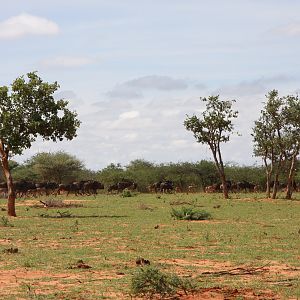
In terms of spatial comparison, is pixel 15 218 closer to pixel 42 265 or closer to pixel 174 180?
pixel 42 265

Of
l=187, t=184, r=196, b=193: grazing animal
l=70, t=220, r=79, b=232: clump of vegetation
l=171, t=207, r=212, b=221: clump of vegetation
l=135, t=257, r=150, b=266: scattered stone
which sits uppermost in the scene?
l=187, t=184, r=196, b=193: grazing animal

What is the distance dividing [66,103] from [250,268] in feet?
53.5

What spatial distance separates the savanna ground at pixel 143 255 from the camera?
1155 cm

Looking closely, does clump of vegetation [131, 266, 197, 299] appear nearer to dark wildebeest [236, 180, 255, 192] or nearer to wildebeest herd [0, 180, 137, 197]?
wildebeest herd [0, 180, 137, 197]

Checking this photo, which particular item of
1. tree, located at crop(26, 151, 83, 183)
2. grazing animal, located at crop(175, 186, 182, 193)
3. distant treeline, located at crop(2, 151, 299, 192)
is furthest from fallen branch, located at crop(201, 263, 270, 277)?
tree, located at crop(26, 151, 83, 183)

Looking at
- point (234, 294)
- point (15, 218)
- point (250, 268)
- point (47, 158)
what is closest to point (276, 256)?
point (250, 268)

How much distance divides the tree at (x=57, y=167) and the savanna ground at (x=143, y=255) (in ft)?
147

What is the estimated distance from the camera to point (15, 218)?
27812mm

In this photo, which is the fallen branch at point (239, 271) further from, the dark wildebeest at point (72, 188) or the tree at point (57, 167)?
the tree at point (57, 167)

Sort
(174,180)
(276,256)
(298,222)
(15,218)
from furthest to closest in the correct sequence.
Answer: (174,180), (15,218), (298,222), (276,256)

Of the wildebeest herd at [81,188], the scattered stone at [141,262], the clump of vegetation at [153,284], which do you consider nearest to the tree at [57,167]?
the wildebeest herd at [81,188]

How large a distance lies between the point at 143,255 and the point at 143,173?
181 ft

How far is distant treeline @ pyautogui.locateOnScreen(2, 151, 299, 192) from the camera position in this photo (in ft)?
227

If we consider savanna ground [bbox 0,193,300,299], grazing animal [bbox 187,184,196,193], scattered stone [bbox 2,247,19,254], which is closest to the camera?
savanna ground [bbox 0,193,300,299]
